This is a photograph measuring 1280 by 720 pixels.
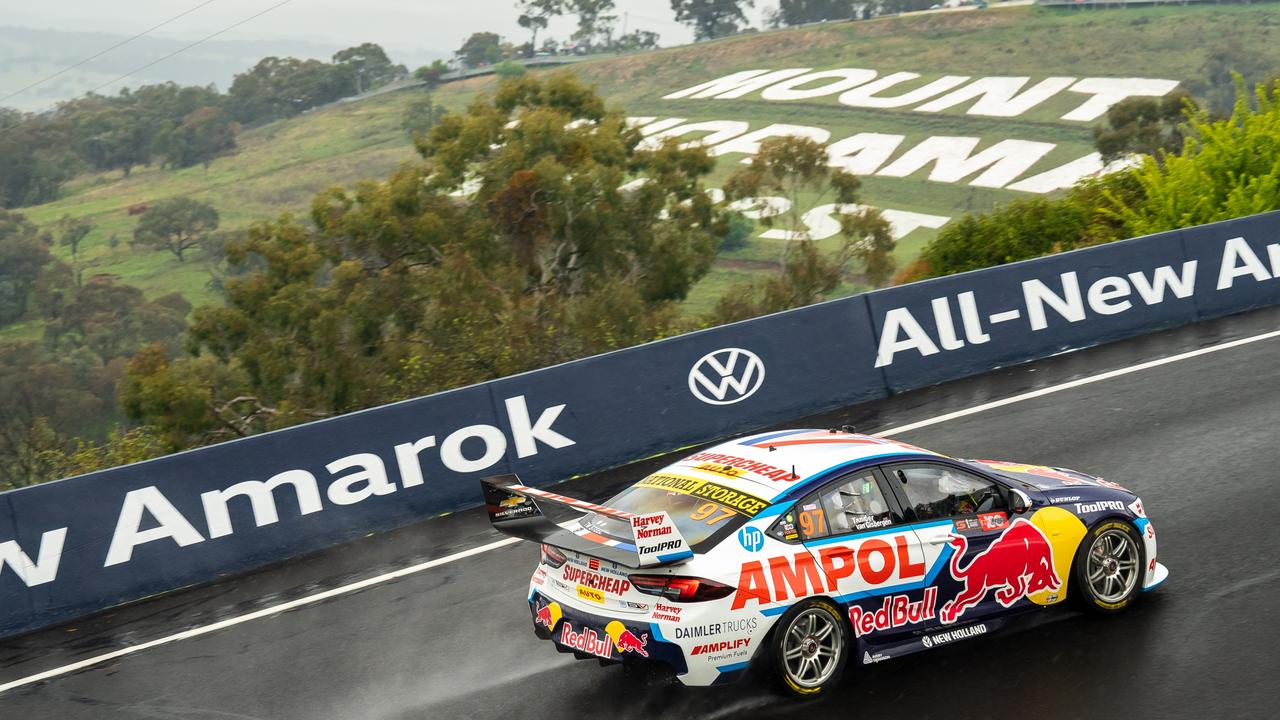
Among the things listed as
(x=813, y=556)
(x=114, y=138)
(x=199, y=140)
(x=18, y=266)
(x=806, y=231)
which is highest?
(x=114, y=138)

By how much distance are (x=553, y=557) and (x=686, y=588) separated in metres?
1.12

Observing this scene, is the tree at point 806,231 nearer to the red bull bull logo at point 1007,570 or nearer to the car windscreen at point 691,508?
the red bull bull logo at point 1007,570

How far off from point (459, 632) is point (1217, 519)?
6.12 meters

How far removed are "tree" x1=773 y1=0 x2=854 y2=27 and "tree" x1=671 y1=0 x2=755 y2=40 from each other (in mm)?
5101

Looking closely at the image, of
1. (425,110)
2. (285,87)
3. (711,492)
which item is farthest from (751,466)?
(285,87)

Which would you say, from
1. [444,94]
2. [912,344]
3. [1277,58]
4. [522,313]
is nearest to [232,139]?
[444,94]

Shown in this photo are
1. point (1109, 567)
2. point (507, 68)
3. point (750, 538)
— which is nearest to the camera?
point (750, 538)

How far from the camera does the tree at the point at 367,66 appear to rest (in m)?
140

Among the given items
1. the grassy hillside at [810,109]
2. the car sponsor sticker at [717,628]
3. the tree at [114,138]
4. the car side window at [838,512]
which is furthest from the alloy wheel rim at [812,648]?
the tree at [114,138]

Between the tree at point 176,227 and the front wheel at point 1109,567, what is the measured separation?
314 ft

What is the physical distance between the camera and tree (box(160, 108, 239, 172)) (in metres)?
120

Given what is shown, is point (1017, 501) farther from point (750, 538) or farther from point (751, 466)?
point (750, 538)

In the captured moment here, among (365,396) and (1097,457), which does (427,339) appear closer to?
(365,396)

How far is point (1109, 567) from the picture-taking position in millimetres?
8719
